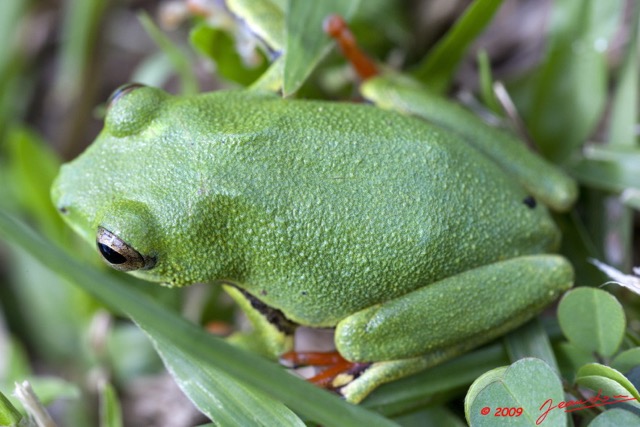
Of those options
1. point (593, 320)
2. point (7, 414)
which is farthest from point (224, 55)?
point (593, 320)

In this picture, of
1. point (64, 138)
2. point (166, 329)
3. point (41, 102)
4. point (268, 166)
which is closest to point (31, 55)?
point (41, 102)

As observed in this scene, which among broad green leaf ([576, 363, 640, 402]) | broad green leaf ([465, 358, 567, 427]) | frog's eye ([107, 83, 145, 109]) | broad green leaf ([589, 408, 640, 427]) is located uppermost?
frog's eye ([107, 83, 145, 109])

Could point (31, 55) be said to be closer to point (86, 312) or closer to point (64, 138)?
point (64, 138)

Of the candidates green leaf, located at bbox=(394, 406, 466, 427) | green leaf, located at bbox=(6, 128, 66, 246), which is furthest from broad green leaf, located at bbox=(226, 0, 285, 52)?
green leaf, located at bbox=(394, 406, 466, 427)

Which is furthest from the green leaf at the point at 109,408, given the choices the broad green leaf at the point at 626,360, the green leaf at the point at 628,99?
the green leaf at the point at 628,99

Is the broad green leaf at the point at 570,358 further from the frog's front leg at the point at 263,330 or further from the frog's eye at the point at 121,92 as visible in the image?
the frog's eye at the point at 121,92

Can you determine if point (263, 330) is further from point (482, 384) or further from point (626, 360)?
point (626, 360)
